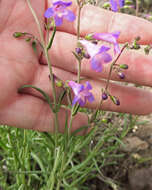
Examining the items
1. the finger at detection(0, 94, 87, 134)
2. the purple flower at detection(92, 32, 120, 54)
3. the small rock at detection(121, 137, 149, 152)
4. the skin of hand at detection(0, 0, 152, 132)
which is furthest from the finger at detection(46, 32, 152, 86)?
the small rock at detection(121, 137, 149, 152)

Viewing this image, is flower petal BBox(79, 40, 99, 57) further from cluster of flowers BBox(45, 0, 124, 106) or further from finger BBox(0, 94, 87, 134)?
finger BBox(0, 94, 87, 134)

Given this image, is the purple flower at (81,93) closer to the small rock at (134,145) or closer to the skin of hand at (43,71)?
the skin of hand at (43,71)

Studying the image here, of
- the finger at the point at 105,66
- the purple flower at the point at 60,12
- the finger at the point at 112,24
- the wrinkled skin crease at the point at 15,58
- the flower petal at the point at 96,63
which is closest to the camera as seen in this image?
the flower petal at the point at 96,63

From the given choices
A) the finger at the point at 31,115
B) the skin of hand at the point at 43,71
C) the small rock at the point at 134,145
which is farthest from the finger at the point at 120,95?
the small rock at the point at 134,145

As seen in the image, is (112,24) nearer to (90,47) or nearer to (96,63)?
(90,47)

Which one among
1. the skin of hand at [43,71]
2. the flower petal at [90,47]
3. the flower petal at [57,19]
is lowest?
the skin of hand at [43,71]

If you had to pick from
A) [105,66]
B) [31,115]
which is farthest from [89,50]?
[31,115]
